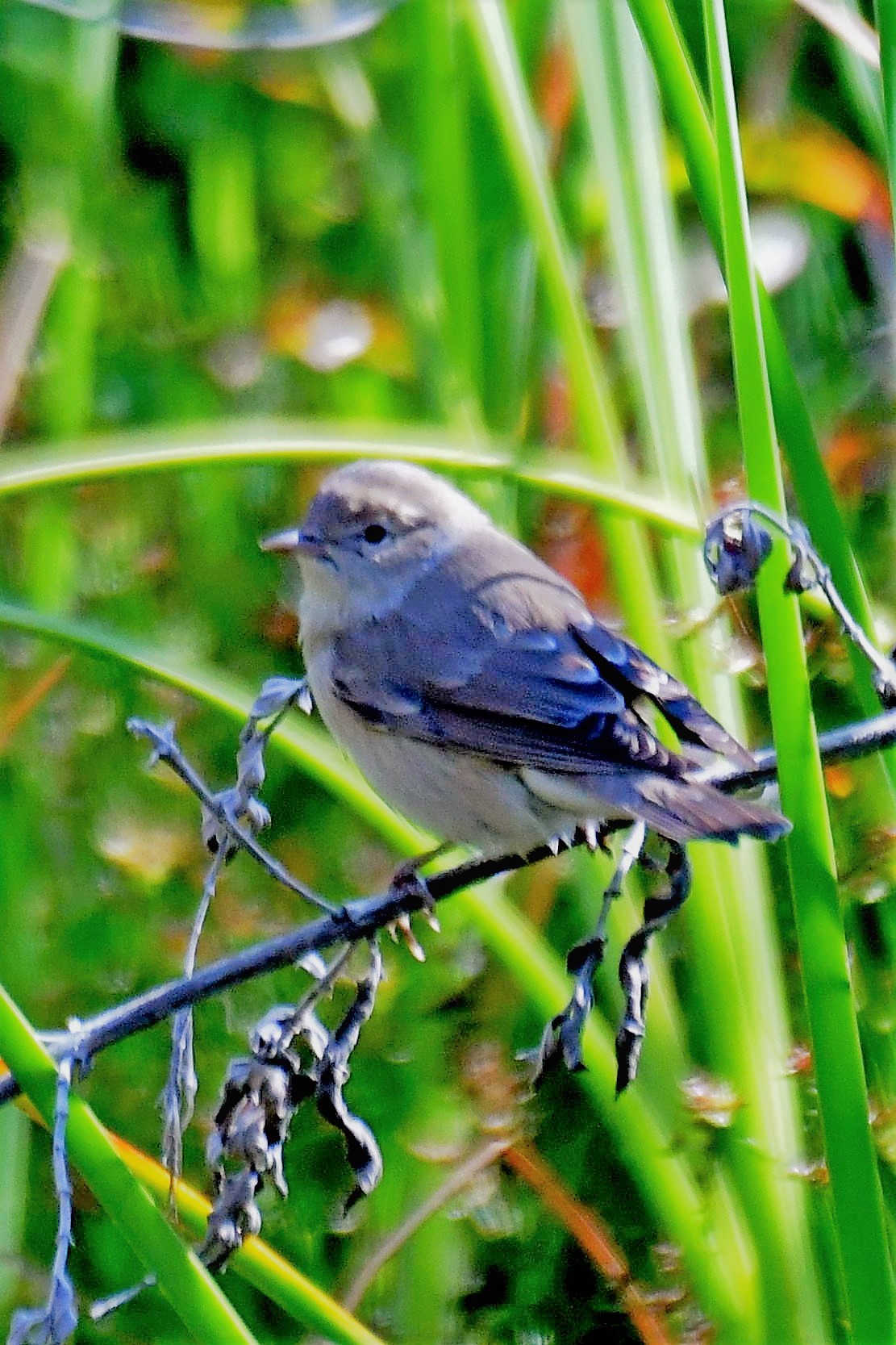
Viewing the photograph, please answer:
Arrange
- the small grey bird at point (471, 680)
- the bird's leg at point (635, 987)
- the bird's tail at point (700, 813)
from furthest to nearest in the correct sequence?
the small grey bird at point (471, 680), the bird's tail at point (700, 813), the bird's leg at point (635, 987)

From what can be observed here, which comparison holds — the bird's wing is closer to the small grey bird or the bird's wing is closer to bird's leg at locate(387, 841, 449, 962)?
the small grey bird

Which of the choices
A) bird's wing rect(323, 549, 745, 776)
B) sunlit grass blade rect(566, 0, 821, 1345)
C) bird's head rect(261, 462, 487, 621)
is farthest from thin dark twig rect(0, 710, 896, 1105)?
bird's head rect(261, 462, 487, 621)

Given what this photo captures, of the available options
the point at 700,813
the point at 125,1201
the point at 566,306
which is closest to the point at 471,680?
the point at 566,306

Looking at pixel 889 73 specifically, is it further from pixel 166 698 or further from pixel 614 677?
pixel 166 698

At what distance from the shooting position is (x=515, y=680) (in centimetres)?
205

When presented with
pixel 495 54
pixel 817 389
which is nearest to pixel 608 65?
pixel 495 54

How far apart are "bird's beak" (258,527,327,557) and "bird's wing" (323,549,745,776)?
0.42ft

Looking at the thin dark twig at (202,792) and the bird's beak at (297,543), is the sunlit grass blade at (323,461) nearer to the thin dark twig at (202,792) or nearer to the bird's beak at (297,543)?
the bird's beak at (297,543)

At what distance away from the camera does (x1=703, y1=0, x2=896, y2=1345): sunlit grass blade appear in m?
1.33

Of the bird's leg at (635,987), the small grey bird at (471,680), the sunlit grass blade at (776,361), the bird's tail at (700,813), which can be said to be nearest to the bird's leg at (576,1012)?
the bird's leg at (635,987)

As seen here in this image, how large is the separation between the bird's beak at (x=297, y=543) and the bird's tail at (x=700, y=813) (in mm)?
720

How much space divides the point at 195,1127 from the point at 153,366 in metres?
1.43

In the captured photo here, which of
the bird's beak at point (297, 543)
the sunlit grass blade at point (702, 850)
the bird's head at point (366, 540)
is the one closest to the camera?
the sunlit grass blade at point (702, 850)

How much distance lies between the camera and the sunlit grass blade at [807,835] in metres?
1.33
